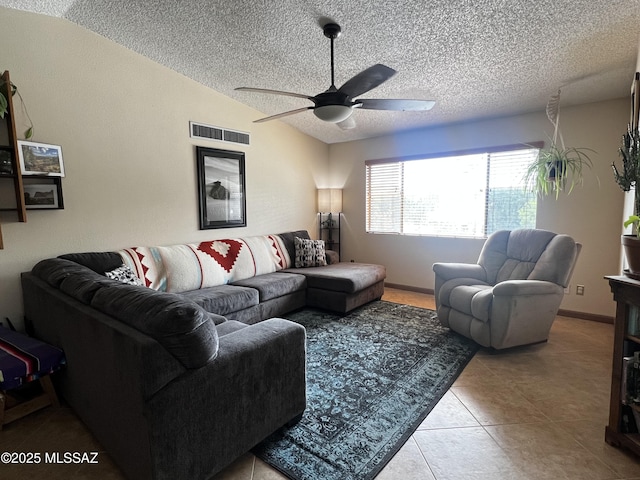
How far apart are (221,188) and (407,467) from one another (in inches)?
131

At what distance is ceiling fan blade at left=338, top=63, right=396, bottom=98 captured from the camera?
199 cm

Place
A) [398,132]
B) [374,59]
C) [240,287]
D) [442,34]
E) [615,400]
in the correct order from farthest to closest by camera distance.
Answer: [398,132] → [240,287] → [374,59] → [442,34] → [615,400]

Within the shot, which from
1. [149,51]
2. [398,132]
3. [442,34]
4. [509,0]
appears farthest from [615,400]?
[149,51]

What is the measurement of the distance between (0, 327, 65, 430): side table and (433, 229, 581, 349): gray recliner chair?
3012 millimetres

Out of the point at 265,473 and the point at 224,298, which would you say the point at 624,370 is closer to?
the point at 265,473

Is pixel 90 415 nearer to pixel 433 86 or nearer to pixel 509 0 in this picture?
pixel 509 0

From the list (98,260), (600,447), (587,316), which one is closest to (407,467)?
(600,447)

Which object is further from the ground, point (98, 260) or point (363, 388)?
point (98, 260)

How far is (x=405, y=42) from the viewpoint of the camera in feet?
8.23

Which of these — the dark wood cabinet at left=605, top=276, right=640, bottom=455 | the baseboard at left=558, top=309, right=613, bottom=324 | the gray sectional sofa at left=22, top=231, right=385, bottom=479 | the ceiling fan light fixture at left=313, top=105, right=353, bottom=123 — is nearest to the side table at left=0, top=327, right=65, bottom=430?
the gray sectional sofa at left=22, top=231, right=385, bottom=479

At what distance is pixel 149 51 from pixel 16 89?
1120 mm

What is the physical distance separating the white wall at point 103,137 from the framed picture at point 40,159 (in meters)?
0.09

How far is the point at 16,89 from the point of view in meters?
2.43

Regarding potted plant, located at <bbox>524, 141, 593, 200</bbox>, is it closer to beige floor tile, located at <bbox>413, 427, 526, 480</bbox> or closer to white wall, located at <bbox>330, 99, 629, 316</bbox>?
white wall, located at <bbox>330, 99, 629, 316</bbox>
